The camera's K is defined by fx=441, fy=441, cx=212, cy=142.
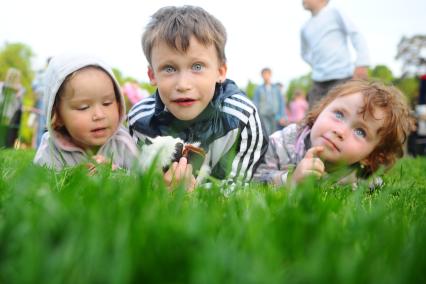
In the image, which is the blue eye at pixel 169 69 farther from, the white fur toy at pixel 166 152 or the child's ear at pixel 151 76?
the white fur toy at pixel 166 152

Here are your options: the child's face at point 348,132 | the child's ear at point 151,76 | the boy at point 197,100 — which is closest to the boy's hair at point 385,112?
the child's face at point 348,132

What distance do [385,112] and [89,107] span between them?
186cm

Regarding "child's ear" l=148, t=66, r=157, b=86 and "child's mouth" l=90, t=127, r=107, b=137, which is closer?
"child's mouth" l=90, t=127, r=107, b=137

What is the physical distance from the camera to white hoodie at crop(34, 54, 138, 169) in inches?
104

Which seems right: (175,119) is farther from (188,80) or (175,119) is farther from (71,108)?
(71,108)

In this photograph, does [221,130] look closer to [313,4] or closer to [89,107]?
[89,107]

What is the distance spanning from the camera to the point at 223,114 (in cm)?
274

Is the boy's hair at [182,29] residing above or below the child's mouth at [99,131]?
above

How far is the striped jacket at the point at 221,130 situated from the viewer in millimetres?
2707

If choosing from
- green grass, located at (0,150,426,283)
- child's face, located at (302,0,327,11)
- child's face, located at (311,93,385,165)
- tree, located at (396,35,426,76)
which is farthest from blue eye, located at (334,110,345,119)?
tree, located at (396,35,426,76)

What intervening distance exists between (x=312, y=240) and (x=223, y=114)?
1961 mm

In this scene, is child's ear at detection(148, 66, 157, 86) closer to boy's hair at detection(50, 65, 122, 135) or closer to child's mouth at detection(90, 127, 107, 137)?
boy's hair at detection(50, 65, 122, 135)

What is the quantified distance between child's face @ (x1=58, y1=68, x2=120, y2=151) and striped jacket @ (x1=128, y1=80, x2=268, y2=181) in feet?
0.93

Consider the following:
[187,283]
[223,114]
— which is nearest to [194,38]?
[223,114]
